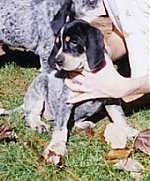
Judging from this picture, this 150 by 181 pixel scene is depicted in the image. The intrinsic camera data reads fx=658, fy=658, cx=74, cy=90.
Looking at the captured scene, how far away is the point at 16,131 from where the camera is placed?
4051 millimetres

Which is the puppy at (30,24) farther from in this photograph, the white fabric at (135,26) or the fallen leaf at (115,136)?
the fallen leaf at (115,136)

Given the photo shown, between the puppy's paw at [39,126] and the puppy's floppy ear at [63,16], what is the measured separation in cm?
58

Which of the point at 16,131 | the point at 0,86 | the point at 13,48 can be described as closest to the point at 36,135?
the point at 16,131

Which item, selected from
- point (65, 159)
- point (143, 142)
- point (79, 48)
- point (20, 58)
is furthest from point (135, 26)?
point (20, 58)

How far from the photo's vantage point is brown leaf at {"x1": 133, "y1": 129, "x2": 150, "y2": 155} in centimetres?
379

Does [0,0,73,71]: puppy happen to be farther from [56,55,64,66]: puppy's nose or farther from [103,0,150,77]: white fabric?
[56,55,64,66]: puppy's nose

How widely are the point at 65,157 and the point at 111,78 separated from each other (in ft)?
1.81

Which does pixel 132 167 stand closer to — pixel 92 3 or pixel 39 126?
pixel 39 126

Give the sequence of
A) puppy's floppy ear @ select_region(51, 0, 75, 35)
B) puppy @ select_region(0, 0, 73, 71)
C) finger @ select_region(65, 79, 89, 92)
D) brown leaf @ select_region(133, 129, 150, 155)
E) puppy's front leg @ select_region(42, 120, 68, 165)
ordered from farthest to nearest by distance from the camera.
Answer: puppy @ select_region(0, 0, 73, 71) → puppy's floppy ear @ select_region(51, 0, 75, 35) → finger @ select_region(65, 79, 89, 92) → brown leaf @ select_region(133, 129, 150, 155) → puppy's front leg @ select_region(42, 120, 68, 165)

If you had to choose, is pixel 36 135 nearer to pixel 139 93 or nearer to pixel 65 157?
pixel 65 157

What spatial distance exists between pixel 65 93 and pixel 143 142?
21.5 inches

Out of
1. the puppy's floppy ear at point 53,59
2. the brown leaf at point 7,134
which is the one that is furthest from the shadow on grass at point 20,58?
the brown leaf at point 7,134

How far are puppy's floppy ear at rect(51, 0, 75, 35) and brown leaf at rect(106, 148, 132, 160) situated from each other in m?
0.83

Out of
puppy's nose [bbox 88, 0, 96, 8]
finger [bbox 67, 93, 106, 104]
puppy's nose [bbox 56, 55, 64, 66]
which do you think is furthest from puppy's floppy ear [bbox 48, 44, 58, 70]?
puppy's nose [bbox 88, 0, 96, 8]
